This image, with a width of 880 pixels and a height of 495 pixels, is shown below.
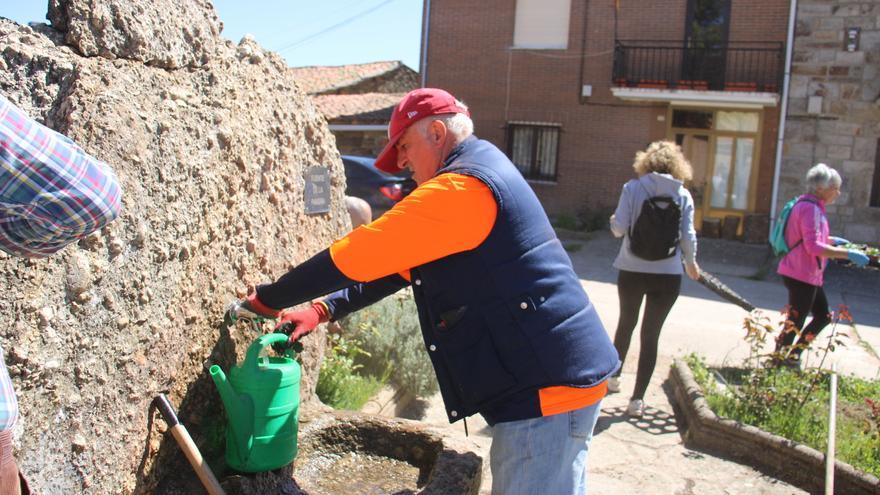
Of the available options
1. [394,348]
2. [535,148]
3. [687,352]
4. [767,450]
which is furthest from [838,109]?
[394,348]

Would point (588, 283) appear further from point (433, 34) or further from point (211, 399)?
point (433, 34)

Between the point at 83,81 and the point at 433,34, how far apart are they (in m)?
17.7

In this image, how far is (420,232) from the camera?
200 cm

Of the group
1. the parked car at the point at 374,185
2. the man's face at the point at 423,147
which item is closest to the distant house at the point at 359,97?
the parked car at the point at 374,185

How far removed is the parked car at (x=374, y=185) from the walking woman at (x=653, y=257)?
240 inches

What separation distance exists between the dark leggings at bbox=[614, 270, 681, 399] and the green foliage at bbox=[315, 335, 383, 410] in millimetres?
1742

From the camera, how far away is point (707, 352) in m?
6.84

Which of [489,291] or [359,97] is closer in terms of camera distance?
[489,291]

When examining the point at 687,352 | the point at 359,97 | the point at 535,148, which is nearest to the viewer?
the point at 687,352

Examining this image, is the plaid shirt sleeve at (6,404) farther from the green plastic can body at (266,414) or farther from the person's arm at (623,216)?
the person's arm at (623,216)

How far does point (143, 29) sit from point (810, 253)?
4639 mm

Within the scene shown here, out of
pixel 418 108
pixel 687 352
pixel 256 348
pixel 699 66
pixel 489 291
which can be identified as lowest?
pixel 687 352

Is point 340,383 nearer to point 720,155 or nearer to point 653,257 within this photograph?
point 653,257

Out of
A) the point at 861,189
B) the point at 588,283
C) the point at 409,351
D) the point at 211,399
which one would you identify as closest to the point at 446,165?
the point at 211,399
